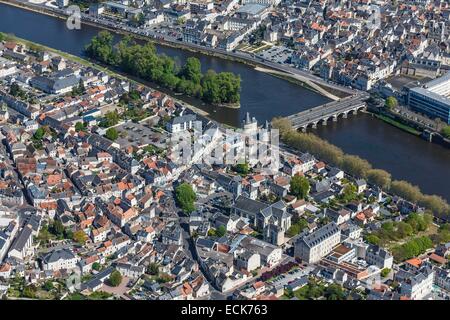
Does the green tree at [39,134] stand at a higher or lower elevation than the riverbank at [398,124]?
higher

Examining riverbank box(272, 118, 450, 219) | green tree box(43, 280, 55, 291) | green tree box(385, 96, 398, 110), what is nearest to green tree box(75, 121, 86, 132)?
riverbank box(272, 118, 450, 219)

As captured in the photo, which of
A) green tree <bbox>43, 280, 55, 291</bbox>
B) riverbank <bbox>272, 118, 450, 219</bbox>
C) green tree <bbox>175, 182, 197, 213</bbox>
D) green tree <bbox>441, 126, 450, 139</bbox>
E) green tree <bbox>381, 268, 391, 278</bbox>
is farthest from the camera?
green tree <bbox>441, 126, 450, 139</bbox>

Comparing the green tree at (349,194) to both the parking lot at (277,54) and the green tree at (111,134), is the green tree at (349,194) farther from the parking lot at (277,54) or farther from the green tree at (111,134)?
the parking lot at (277,54)

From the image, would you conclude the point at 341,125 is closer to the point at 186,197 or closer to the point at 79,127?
the point at 186,197

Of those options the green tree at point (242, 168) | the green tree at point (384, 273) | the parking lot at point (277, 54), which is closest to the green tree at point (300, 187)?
the green tree at point (242, 168)

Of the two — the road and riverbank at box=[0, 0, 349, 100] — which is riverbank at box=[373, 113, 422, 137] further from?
riverbank at box=[0, 0, 349, 100]
